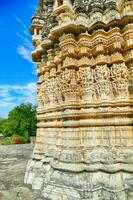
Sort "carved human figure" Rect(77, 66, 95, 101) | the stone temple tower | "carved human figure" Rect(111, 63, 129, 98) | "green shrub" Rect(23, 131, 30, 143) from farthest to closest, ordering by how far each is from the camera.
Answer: "green shrub" Rect(23, 131, 30, 143) → "carved human figure" Rect(77, 66, 95, 101) → "carved human figure" Rect(111, 63, 129, 98) → the stone temple tower

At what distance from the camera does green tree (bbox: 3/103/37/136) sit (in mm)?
34062

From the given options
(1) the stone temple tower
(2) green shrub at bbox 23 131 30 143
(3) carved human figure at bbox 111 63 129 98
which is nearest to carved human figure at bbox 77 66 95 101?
(1) the stone temple tower

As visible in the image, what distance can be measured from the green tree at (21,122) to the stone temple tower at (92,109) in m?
28.7

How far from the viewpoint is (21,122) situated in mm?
34312

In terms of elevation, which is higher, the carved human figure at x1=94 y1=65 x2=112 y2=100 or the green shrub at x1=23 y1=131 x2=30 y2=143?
the carved human figure at x1=94 y1=65 x2=112 y2=100

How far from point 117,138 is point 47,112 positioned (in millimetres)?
2451

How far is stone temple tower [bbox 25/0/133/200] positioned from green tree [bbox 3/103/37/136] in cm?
2867

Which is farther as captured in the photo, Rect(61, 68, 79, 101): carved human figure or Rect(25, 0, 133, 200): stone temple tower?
Rect(61, 68, 79, 101): carved human figure

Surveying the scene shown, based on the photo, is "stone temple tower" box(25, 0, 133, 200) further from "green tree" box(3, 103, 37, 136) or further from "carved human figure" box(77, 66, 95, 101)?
"green tree" box(3, 103, 37, 136)

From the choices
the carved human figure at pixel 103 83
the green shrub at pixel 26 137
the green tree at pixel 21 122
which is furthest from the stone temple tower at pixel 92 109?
the green tree at pixel 21 122

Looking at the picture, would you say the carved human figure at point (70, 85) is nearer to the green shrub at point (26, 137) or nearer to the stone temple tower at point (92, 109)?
the stone temple tower at point (92, 109)

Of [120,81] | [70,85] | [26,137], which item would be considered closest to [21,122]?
[26,137]

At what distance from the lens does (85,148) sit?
4836mm

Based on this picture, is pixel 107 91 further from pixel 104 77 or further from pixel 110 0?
pixel 110 0
